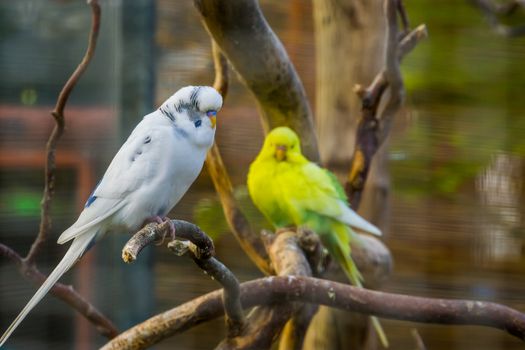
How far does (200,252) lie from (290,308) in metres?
0.26

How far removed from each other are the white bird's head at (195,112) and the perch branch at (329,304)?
215 mm

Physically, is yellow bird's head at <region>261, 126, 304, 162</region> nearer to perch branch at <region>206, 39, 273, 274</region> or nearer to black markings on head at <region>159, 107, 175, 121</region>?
perch branch at <region>206, 39, 273, 274</region>

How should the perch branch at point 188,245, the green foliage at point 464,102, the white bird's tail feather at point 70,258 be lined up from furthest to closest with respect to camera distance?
1. the green foliage at point 464,102
2. the white bird's tail feather at point 70,258
3. the perch branch at point 188,245

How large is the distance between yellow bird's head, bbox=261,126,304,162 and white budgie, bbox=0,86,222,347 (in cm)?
30

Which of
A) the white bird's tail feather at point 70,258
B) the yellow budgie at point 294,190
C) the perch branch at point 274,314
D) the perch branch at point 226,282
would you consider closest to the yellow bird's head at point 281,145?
the yellow budgie at point 294,190

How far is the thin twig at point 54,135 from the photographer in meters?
0.67

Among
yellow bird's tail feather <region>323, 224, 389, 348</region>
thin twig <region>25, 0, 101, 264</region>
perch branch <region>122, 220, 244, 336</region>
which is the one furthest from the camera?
yellow bird's tail feather <region>323, 224, 389, 348</region>

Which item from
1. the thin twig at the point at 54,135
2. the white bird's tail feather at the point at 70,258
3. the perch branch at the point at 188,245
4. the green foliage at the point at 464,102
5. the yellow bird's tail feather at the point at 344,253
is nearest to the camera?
the perch branch at the point at 188,245

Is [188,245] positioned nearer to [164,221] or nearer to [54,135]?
[164,221]

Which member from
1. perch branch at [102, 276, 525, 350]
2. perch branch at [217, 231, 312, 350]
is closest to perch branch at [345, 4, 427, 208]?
perch branch at [217, 231, 312, 350]

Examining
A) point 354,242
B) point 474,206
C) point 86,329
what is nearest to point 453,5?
point 474,206

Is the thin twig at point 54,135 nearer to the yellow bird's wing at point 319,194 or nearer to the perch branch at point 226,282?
the perch branch at point 226,282

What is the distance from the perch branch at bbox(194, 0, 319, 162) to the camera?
0.73 m

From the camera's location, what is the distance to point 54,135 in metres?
0.70
